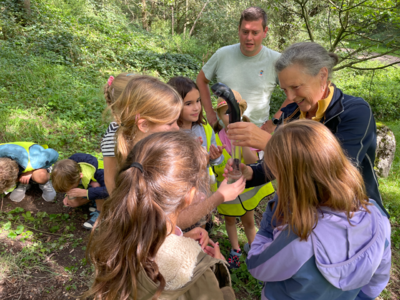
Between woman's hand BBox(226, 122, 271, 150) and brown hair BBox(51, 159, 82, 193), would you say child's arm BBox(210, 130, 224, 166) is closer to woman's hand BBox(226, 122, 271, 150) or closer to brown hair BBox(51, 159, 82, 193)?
woman's hand BBox(226, 122, 271, 150)

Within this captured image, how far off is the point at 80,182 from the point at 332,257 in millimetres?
2799

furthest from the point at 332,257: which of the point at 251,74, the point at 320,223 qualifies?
the point at 251,74

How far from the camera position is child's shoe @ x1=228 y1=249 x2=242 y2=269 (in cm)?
263

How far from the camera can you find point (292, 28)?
364 inches

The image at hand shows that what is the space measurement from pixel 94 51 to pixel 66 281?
7.39 metres

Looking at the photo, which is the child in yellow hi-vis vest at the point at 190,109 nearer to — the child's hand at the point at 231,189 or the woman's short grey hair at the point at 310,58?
the child's hand at the point at 231,189

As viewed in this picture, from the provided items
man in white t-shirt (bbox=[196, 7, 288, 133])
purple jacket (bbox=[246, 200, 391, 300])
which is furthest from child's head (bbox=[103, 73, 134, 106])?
purple jacket (bbox=[246, 200, 391, 300])

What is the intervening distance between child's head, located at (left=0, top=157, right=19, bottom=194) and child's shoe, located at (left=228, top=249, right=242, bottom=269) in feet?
8.40

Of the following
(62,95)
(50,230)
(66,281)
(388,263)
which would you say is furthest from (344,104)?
(62,95)

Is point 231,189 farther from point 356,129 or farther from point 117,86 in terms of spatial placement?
point 117,86

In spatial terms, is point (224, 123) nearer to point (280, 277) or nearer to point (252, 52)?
point (252, 52)

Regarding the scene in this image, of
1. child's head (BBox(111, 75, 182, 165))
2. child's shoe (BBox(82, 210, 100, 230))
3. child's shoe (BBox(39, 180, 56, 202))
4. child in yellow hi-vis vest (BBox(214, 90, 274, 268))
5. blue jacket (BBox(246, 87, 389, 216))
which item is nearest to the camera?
blue jacket (BBox(246, 87, 389, 216))

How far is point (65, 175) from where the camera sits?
2791 mm

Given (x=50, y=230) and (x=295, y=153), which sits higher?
(x=295, y=153)
